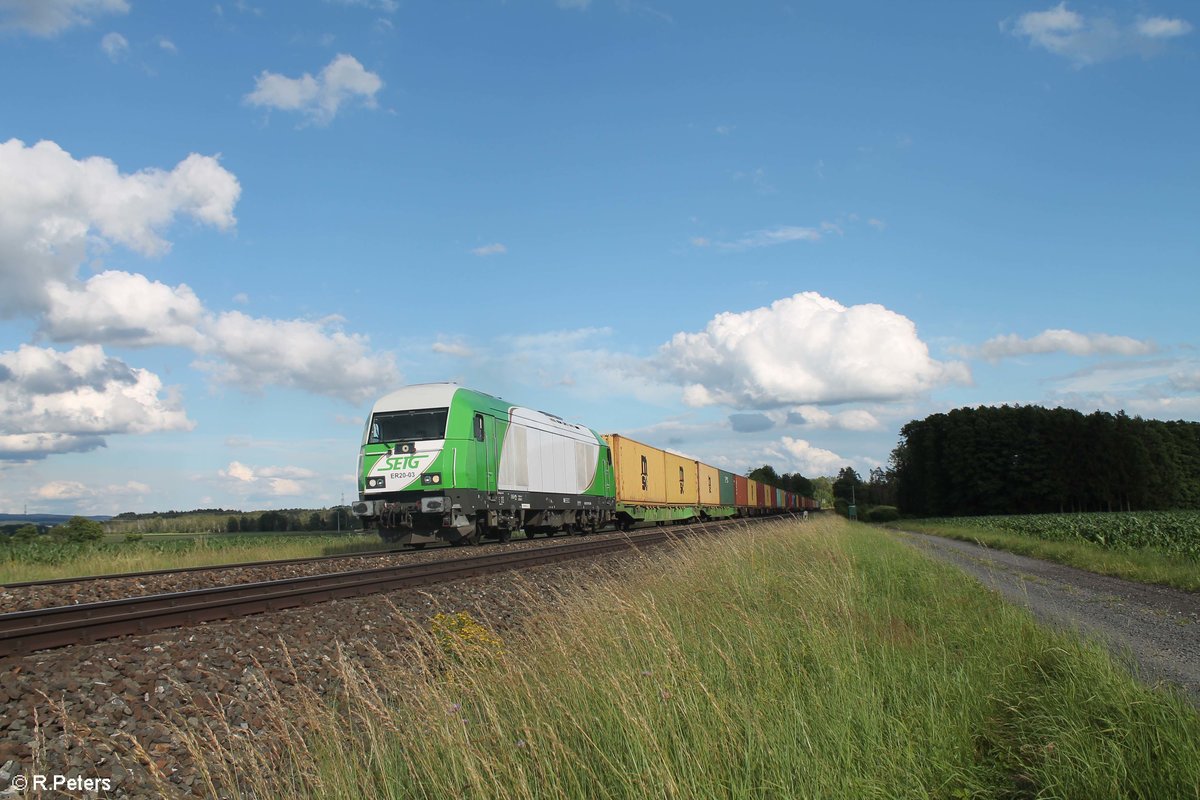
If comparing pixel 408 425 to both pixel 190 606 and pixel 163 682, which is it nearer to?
pixel 190 606

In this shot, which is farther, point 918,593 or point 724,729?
point 918,593

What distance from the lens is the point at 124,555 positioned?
63.9 feet

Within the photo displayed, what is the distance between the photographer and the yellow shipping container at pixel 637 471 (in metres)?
33.5

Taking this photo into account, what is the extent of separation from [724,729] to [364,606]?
657 cm

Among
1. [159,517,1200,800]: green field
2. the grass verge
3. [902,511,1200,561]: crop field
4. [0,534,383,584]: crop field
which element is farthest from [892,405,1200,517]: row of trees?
[159,517,1200,800]: green field

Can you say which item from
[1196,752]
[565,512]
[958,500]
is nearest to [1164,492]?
[958,500]

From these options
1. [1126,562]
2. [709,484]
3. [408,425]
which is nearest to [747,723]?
[408,425]

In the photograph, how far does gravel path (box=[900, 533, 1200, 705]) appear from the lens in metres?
7.01

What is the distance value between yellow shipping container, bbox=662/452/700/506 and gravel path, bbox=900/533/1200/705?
850 inches

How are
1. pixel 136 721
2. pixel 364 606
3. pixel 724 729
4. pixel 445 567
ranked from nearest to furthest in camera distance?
pixel 724 729 → pixel 136 721 → pixel 364 606 → pixel 445 567

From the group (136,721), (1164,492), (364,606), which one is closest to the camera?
(136,721)

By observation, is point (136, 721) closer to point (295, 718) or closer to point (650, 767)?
point (295, 718)

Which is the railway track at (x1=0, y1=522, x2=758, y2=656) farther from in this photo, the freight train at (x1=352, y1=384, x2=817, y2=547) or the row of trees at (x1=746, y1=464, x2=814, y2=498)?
the row of trees at (x1=746, y1=464, x2=814, y2=498)

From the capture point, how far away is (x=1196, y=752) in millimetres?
3549
